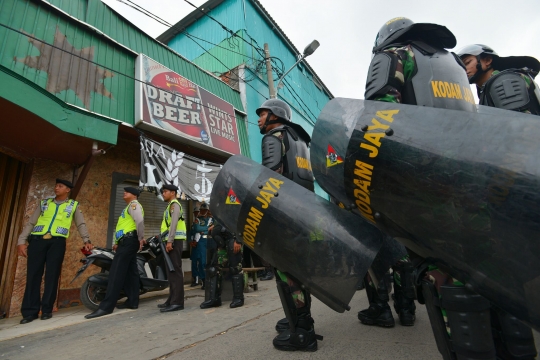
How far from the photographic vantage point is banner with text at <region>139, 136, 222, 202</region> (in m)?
5.22

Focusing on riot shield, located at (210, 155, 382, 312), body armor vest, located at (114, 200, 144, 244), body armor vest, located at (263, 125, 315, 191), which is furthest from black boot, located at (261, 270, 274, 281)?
riot shield, located at (210, 155, 382, 312)

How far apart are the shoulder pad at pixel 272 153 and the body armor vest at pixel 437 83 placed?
1120mm

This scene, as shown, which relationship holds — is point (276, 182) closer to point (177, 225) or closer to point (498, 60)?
point (498, 60)

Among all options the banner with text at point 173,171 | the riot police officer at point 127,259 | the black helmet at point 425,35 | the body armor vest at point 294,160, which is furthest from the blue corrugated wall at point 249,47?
the black helmet at point 425,35

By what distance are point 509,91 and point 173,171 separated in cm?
506

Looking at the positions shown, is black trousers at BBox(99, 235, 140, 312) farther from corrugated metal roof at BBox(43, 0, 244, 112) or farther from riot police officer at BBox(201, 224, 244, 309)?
corrugated metal roof at BBox(43, 0, 244, 112)

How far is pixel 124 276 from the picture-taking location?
390cm

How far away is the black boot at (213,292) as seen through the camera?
388 centimetres

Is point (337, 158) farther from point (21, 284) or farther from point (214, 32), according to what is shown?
point (214, 32)

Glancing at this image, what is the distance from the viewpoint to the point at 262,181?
153cm

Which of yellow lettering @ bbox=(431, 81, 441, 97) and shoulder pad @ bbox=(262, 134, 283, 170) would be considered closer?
yellow lettering @ bbox=(431, 81, 441, 97)

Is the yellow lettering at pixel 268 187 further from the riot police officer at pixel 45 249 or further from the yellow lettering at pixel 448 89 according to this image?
the riot police officer at pixel 45 249

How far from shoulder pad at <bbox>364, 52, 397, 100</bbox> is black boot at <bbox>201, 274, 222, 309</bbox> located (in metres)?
3.37

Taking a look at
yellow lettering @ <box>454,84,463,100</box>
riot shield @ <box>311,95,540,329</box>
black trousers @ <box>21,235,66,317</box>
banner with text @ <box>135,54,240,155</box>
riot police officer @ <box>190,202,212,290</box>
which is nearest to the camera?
riot shield @ <box>311,95,540,329</box>
